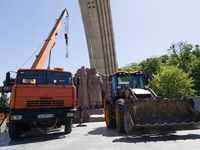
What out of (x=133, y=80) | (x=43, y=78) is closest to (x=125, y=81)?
(x=133, y=80)

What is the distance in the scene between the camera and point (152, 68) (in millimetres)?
48469

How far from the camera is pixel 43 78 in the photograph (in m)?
6.64

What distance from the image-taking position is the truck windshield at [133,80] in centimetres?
802

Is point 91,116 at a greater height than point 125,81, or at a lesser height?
lesser

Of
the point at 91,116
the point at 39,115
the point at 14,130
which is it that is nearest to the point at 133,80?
the point at 39,115


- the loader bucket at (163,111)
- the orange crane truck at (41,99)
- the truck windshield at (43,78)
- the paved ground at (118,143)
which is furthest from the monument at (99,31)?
the paved ground at (118,143)

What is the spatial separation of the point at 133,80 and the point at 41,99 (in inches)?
161

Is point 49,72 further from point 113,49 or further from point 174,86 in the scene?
point 113,49

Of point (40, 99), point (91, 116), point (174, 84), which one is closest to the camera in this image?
point (40, 99)

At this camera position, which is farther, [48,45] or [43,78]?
[48,45]

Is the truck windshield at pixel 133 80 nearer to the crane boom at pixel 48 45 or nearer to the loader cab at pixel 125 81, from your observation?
the loader cab at pixel 125 81

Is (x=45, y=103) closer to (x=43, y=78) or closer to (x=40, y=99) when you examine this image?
(x=40, y=99)

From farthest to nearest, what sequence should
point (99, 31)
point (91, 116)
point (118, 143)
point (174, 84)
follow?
point (99, 31) < point (174, 84) < point (91, 116) < point (118, 143)

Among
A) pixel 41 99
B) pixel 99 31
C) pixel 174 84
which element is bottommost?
pixel 41 99
